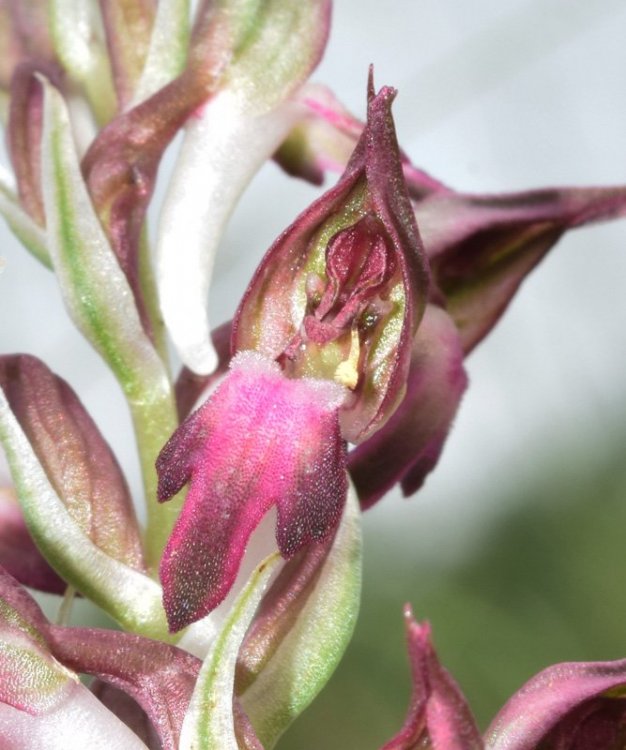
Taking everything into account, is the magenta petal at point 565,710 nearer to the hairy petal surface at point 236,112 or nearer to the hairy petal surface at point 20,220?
the hairy petal surface at point 236,112

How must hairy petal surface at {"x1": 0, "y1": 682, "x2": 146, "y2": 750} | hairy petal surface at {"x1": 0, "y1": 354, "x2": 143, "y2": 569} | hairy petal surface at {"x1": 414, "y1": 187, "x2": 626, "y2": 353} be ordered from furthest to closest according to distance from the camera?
hairy petal surface at {"x1": 414, "y1": 187, "x2": 626, "y2": 353} → hairy petal surface at {"x1": 0, "y1": 354, "x2": 143, "y2": 569} → hairy petal surface at {"x1": 0, "y1": 682, "x2": 146, "y2": 750}

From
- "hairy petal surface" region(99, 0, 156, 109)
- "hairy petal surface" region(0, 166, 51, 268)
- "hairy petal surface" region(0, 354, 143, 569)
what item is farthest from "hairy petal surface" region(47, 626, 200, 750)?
"hairy petal surface" region(99, 0, 156, 109)

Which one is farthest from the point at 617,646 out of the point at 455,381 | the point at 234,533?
the point at 234,533

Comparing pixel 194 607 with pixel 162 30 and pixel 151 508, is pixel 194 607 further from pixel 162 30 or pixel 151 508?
pixel 162 30

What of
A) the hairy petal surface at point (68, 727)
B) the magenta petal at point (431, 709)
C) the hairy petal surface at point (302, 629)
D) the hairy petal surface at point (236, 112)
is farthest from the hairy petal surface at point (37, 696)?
the hairy petal surface at point (236, 112)

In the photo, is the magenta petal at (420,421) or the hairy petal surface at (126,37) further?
the hairy petal surface at (126,37)

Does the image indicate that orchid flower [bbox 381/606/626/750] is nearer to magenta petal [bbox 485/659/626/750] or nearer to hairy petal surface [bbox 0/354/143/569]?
magenta petal [bbox 485/659/626/750]
